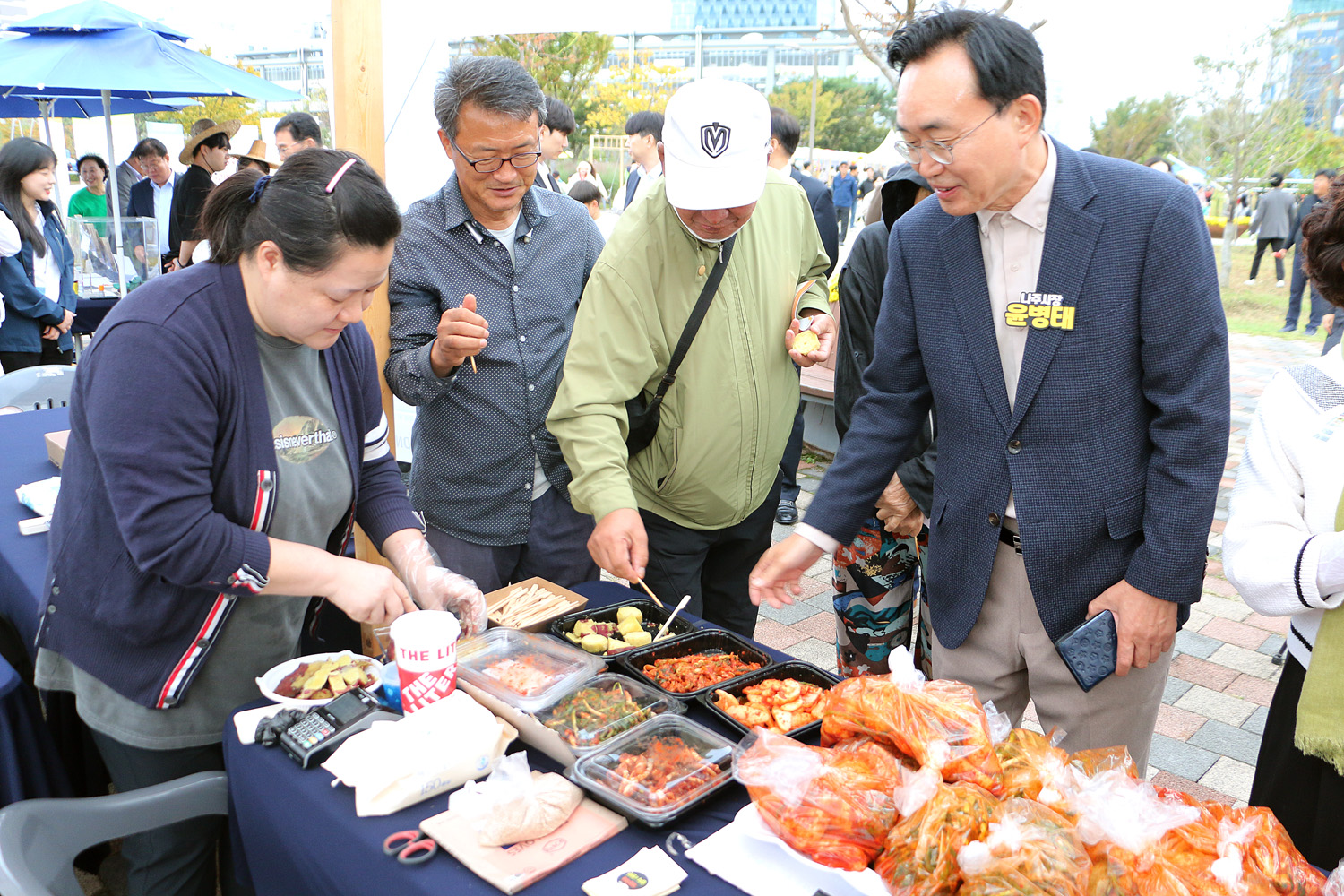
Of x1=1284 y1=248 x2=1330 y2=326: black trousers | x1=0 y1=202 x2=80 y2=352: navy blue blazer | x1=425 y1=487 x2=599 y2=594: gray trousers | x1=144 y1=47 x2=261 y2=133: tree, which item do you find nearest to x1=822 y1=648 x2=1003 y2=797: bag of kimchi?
x1=425 y1=487 x2=599 y2=594: gray trousers

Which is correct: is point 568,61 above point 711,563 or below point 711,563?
above

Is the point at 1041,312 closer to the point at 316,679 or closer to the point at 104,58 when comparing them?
the point at 316,679

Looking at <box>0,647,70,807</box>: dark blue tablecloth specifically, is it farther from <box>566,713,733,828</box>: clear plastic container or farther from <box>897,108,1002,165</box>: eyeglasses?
<box>897,108,1002,165</box>: eyeglasses

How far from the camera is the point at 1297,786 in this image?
1.59 m

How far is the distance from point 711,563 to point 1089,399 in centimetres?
116

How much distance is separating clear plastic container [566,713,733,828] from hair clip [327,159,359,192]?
41.2 inches

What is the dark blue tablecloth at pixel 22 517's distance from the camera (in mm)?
2266

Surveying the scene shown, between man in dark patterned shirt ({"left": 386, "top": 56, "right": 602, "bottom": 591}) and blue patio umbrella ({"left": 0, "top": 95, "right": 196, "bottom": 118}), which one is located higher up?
blue patio umbrella ({"left": 0, "top": 95, "right": 196, "bottom": 118})

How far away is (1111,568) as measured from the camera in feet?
5.51

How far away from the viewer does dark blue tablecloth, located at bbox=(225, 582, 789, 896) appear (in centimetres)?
126

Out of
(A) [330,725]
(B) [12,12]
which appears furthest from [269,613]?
(B) [12,12]

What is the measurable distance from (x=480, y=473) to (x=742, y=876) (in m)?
1.39

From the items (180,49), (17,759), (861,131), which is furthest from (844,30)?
(861,131)

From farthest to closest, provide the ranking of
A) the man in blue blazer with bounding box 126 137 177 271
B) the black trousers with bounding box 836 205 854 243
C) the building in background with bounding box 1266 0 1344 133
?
1. the black trousers with bounding box 836 205 854 243
2. the man in blue blazer with bounding box 126 137 177 271
3. the building in background with bounding box 1266 0 1344 133
